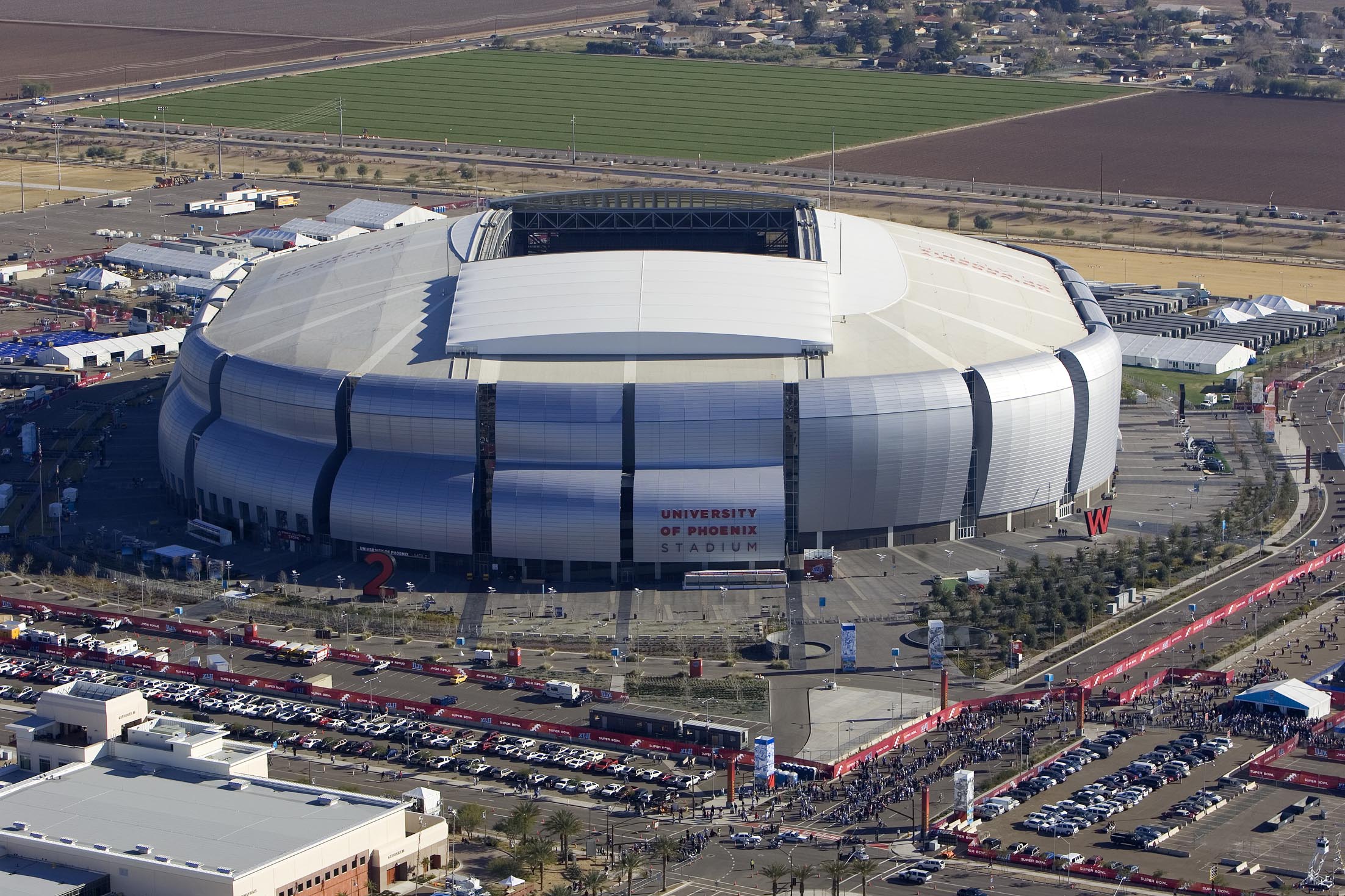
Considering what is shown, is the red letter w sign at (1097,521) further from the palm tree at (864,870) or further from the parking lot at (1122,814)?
the palm tree at (864,870)

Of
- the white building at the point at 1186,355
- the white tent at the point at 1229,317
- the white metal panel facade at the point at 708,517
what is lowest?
the white metal panel facade at the point at 708,517

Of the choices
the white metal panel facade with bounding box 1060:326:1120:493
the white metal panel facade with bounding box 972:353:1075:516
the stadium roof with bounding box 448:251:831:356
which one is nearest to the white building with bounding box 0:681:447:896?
the stadium roof with bounding box 448:251:831:356

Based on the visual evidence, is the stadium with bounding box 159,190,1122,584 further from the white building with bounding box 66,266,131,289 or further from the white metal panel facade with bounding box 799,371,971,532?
the white building with bounding box 66,266,131,289

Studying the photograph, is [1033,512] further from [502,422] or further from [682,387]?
[502,422]

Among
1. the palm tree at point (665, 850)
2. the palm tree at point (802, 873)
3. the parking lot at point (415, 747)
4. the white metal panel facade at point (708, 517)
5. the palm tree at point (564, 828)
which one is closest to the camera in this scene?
the palm tree at point (802, 873)

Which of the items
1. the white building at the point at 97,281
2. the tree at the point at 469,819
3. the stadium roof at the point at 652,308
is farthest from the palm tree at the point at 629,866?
the white building at the point at 97,281

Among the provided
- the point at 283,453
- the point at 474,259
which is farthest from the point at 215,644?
the point at 474,259
